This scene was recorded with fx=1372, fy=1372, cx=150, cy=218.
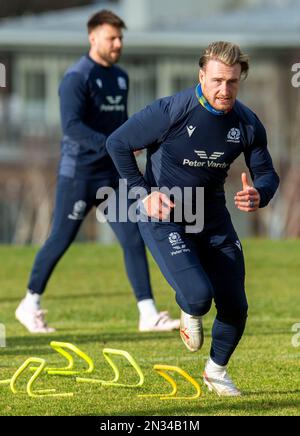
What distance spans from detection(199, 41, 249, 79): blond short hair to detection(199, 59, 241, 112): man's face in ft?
0.07

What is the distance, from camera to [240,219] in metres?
40.9

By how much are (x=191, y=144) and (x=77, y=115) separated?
314 cm

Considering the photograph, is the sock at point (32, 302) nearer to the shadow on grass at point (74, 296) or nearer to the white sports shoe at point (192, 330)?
the shadow on grass at point (74, 296)

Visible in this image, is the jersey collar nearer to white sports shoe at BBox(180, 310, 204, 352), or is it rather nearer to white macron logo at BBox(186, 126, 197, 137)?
white macron logo at BBox(186, 126, 197, 137)

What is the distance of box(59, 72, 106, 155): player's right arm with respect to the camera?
10.6 m

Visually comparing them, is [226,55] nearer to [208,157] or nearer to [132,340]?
[208,157]

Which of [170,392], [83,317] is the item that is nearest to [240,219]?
[83,317]

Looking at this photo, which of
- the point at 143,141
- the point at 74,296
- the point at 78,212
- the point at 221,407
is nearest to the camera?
the point at 221,407

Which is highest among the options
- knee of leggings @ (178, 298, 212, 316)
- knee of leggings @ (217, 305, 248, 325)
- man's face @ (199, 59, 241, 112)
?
man's face @ (199, 59, 241, 112)

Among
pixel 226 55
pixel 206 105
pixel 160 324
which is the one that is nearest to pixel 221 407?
pixel 206 105

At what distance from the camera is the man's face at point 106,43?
1077 centimetres

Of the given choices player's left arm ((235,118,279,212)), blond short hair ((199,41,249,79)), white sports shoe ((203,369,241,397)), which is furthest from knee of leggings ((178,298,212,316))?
blond short hair ((199,41,249,79))

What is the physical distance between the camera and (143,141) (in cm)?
771
